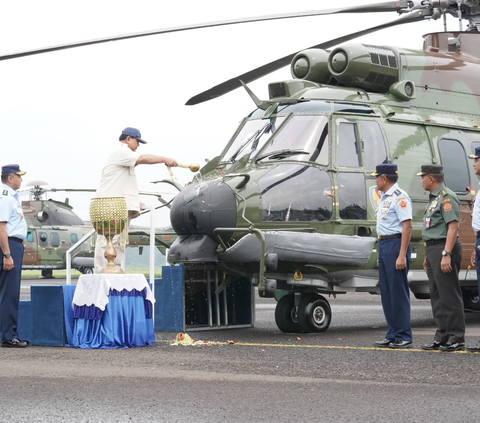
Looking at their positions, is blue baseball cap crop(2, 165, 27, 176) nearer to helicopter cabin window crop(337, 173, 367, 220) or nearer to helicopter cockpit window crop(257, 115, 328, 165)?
helicopter cockpit window crop(257, 115, 328, 165)

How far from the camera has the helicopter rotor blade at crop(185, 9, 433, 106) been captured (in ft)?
39.2

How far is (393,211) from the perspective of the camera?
28.9 ft

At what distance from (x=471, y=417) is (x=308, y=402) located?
1.05 m

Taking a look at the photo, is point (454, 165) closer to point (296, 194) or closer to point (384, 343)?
point (296, 194)

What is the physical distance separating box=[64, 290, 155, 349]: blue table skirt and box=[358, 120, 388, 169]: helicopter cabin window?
3514 mm

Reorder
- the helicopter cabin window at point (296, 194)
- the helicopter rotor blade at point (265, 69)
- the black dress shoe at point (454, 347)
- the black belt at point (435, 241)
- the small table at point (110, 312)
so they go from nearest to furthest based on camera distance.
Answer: the black dress shoe at point (454, 347) < the black belt at point (435, 241) < the small table at point (110, 312) < the helicopter cabin window at point (296, 194) < the helicopter rotor blade at point (265, 69)

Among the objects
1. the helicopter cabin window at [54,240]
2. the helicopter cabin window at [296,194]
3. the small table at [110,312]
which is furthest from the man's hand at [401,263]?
the helicopter cabin window at [54,240]

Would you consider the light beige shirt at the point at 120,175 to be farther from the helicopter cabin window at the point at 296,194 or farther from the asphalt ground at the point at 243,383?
the asphalt ground at the point at 243,383

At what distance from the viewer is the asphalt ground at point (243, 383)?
206 inches

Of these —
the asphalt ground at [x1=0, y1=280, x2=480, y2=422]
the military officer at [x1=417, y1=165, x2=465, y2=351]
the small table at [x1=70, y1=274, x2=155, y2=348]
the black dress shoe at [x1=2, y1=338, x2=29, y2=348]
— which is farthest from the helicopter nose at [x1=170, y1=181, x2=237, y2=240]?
the military officer at [x1=417, y1=165, x2=465, y2=351]

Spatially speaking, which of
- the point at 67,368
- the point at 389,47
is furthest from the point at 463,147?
the point at 67,368

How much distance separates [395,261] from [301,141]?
252cm

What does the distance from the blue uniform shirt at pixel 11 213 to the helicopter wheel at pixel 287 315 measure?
329 cm

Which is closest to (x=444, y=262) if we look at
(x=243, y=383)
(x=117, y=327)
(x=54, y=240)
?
(x=243, y=383)
